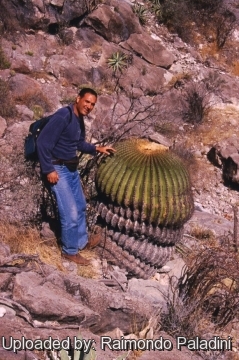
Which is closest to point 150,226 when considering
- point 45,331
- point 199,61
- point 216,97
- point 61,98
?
point 45,331

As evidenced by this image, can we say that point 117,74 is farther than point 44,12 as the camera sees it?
No

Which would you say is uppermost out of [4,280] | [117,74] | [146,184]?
[117,74]

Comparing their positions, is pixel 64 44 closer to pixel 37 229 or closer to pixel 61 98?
pixel 61 98

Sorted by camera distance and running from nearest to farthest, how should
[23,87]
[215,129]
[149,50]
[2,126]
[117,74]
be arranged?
[2,126] → [23,87] → [215,129] → [117,74] → [149,50]

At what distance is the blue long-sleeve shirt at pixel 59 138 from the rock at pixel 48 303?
3.19 feet

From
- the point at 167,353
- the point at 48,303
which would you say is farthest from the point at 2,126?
the point at 167,353

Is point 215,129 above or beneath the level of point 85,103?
beneath

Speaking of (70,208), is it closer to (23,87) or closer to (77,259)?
(77,259)

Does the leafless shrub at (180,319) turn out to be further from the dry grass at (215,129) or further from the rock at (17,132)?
the dry grass at (215,129)

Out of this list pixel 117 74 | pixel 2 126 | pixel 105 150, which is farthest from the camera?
pixel 117 74

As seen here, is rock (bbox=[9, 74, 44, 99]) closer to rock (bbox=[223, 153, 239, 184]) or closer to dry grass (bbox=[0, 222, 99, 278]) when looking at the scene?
rock (bbox=[223, 153, 239, 184])

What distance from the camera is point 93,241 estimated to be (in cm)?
503

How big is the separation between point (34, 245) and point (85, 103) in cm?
158

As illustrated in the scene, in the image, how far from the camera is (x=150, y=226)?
479cm
